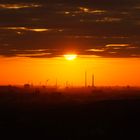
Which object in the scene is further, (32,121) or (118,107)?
(118,107)

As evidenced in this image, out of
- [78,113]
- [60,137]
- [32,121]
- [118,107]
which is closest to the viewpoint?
[60,137]

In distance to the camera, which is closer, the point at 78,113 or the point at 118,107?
the point at 78,113

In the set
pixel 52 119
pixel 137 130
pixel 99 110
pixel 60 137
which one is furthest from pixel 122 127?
pixel 99 110

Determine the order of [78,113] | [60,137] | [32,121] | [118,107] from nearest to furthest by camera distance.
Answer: [60,137] < [32,121] < [78,113] < [118,107]

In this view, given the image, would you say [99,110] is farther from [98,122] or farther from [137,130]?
[137,130]

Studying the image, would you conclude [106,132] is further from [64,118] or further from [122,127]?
[64,118]

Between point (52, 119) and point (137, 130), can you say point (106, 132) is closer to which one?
point (137, 130)

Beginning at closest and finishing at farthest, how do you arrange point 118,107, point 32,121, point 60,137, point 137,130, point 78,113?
1. point 60,137
2. point 137,130
3. point 32,121
4. point 78,113
5. point 118,107

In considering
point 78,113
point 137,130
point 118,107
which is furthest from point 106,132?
point 118,107

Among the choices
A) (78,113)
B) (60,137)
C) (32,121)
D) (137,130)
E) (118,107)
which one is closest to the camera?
(60,137)
